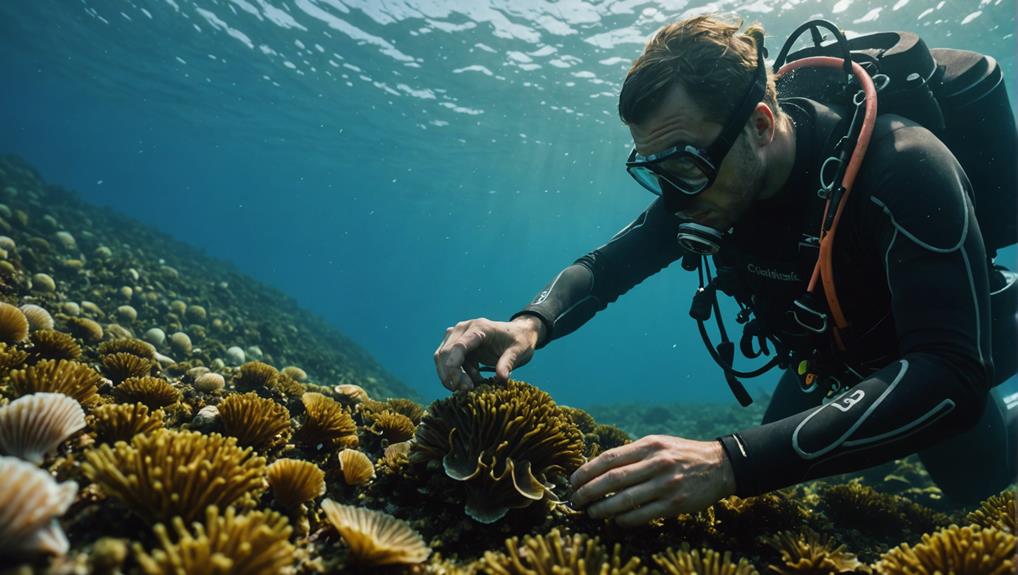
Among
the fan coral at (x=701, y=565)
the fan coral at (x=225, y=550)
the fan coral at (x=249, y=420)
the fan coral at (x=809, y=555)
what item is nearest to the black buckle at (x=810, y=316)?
the fan coral at (x=809, y=555)

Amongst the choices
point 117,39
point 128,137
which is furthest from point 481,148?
point 128,137

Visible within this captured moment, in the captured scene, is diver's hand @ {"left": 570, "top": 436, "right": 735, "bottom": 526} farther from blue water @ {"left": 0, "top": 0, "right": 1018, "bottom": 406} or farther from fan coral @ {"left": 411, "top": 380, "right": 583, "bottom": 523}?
blue water @ {"left": 0, "top": 0, "right": 1018, "bottom": 406}

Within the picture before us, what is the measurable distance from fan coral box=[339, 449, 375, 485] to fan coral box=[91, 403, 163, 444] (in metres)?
0.86

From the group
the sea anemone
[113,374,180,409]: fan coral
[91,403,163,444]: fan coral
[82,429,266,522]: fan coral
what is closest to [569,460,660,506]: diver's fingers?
the sea anemone

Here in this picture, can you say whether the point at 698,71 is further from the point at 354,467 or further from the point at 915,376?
the point at 354,467

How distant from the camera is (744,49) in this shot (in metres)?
3.10

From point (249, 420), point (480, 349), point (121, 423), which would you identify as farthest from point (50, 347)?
point (480, 349)

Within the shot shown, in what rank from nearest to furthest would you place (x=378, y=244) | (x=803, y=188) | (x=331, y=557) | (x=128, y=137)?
1. (x=331, y=557)
2. (x=803, y=188)
3. (x=128, y=137)
4. (x=378, y=244)

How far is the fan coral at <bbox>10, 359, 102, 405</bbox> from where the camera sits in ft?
7.43

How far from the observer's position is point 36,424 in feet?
5.81

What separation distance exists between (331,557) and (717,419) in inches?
902

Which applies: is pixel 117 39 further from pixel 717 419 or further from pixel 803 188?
pixel 717 419

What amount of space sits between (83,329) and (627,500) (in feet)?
19.0

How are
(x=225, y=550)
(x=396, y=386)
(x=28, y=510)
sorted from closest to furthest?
(x=28, y=510)
(x=225, y=550)
(x=396, y=386)
